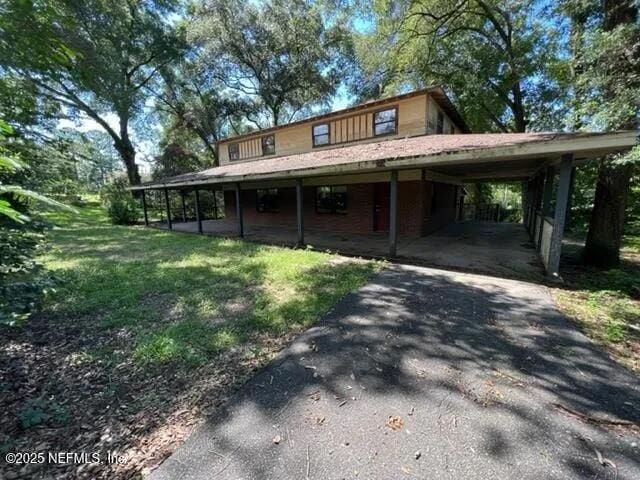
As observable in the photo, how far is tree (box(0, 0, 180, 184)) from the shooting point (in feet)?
9.21

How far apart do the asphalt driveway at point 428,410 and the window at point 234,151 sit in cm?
1489

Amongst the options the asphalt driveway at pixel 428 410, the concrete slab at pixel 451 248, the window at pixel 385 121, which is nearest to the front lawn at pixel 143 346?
the asphalt driveway at pixel 428 410

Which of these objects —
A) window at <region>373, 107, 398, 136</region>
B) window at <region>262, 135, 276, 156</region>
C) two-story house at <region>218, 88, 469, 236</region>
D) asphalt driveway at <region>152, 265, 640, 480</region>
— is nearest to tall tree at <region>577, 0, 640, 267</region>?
two-story house at <region>218, 88, 469, 236</region>

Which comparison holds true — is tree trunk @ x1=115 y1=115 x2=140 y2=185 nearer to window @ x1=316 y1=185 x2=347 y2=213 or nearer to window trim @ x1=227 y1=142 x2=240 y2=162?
window trim @ x1=227 y1=142 x2=240 y2=162

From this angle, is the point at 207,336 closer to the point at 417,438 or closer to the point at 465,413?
the point at 417,438

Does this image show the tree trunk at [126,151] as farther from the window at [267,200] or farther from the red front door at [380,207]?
the red front door at [380,207]

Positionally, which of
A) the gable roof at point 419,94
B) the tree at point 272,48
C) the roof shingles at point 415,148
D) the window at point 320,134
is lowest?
the roof shingles at point 415,148

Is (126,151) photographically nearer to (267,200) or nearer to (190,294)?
(267,200)

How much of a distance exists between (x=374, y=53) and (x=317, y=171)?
9.06m

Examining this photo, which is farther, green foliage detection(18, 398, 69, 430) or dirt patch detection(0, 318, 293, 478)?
green foliage detection(18, 398, 69, 430)

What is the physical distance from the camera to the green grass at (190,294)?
3.61m

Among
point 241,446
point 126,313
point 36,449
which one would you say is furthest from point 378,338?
point 126,313

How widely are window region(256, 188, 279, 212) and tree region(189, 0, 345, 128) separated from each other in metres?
11.5

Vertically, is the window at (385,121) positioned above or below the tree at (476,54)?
below
